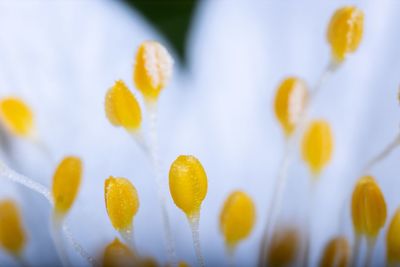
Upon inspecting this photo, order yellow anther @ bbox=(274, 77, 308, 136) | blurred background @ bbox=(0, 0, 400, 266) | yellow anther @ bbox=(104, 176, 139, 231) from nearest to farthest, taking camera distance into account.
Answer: yellow anther @ bbox=(104, 176, 139, 231) < yellow anther @ bbox=(274, 77, 308, 136) < blurred background @ bbox=(0, 0, 400, 266)

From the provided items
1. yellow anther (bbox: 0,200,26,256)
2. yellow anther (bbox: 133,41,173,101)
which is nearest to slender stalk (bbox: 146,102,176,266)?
yellow anther (bbox: 133,41,173,101)

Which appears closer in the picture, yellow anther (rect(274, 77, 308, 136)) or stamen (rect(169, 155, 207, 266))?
stamen (rect(169, 155, 207, 266))

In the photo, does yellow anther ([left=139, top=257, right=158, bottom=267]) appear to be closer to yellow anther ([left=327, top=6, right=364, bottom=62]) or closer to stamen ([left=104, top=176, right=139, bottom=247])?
stamen ([left=104, top=176, right=139, bottom=247])

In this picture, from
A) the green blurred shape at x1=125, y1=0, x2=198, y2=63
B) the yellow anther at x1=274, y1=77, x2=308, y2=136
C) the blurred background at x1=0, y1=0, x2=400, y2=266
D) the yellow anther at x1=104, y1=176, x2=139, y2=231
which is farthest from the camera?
the green blurred shape at x1=125, y1=0, x2=198, y2=63

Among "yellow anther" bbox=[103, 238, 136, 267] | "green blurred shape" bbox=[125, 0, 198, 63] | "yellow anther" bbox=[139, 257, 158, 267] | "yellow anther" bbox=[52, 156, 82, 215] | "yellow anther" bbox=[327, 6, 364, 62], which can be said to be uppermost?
"green blurred shape" bbox=[125, 0, 198, 63]

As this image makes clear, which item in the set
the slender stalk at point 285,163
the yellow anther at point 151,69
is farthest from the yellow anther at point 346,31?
the yellow anther at point 151,69

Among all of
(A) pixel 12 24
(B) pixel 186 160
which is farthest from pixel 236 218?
(A) pixel 12 24

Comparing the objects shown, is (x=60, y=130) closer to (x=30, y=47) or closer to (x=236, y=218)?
(x=30, y=47)
